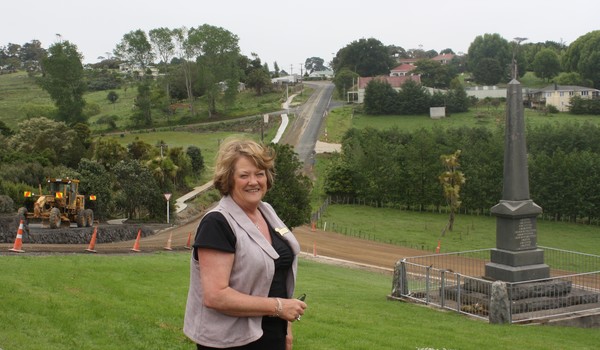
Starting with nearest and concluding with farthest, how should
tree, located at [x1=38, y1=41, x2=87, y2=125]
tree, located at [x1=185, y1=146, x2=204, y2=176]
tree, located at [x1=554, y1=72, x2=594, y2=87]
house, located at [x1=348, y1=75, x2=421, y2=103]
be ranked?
tree, located at [x1=185, y1=146, x2=204, y2=176]
tree, located at [x1=38, y1=41, x2=87, y2=125]
house, located at [x1=348, y1=75, x2=421, y2=103]
tree, located at [x1=554, y1=72, x2=594, y2=87]

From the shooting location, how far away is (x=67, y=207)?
30000mm

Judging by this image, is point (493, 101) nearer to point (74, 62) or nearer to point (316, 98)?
point (316, 98)

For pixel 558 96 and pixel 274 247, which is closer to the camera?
pixel 274 247

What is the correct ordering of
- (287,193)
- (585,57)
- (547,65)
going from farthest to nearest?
(547,65)
(585,57)
(287,193)

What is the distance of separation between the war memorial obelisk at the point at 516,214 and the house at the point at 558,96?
90.5 m

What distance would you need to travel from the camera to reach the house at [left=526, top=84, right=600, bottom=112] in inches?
4119

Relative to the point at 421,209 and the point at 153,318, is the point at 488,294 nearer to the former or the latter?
the point at 153,318

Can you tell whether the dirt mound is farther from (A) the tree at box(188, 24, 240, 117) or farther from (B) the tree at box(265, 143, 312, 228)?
(A) the tree at box(188, 24, 240, 117)

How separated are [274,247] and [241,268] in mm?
317

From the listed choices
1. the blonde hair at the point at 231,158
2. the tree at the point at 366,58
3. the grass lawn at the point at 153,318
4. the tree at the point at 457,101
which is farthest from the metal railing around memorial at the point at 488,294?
the tree at the point at 366,58

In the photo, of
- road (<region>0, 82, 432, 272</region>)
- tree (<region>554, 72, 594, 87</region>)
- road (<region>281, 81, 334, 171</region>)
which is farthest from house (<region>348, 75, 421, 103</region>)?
road (<region>0, 82, 432, 272</region>)

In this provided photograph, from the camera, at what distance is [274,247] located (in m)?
4.15

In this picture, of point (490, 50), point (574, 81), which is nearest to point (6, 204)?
point (574, 81)

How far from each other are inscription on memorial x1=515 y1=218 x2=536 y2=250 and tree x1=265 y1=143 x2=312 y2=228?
12643 millimetres
